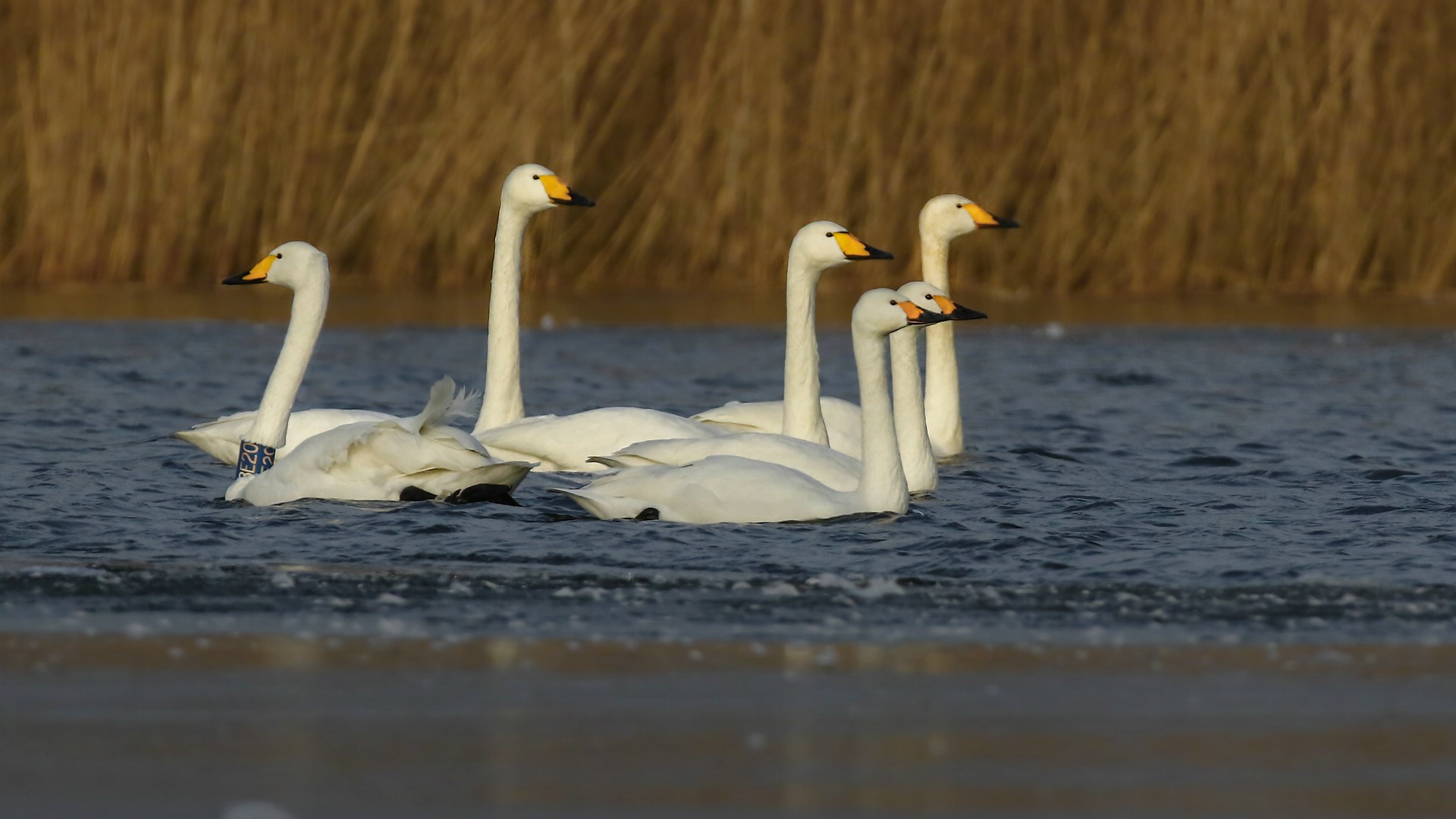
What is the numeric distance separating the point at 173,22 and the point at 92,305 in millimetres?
2232

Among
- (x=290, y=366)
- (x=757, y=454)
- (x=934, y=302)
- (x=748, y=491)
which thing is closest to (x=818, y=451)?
(x=757, y=454)

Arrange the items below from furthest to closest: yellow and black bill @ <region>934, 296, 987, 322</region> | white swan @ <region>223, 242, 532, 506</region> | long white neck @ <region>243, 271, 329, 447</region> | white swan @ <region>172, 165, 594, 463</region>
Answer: white swan @ <region>172, 165, 594, 463</region> → long white neck @ <region>243, 271, 329, 447</region> → yellow and black bill @ <region>934, 296, 987, 322</region> → white swan @ <region>223, 242, 532, 506</region>

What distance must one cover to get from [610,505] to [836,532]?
80 cm

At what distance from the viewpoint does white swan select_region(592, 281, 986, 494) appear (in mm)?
8484

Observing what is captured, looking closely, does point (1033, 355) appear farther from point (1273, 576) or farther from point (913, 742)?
point (913, 742)

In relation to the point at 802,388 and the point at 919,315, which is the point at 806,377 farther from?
the point at 919,315

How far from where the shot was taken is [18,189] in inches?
710

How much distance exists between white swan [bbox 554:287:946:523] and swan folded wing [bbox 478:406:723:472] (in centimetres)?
104

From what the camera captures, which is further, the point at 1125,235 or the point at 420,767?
the point at 1125,235

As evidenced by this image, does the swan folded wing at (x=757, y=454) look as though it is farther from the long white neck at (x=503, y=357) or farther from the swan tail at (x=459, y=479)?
the long white neck at (x=503, y=357)

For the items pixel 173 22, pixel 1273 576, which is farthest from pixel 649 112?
pixel 1273 576

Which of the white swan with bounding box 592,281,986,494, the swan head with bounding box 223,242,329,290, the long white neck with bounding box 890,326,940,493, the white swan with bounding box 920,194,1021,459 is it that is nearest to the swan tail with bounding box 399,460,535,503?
the white swan with bounding box 592,281,986,494

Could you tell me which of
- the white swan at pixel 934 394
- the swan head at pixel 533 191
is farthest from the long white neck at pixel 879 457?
the swan head at pixel 533 191

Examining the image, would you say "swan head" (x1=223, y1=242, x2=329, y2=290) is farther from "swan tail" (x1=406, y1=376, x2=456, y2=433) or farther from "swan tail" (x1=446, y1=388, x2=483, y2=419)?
"swan tail" (x1=406, y1=376, x2=456, y2=433)
